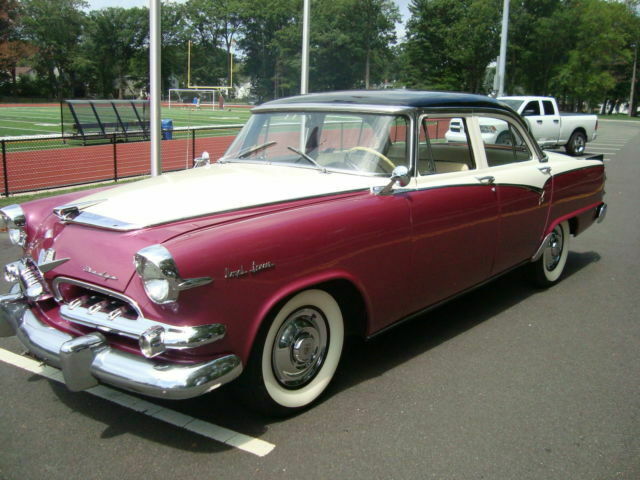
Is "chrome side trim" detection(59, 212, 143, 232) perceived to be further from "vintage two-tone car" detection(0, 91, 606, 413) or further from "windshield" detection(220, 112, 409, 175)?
"windshield" detection(220, 112, 409, 175)

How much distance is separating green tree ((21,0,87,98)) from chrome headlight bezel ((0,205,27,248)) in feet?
228

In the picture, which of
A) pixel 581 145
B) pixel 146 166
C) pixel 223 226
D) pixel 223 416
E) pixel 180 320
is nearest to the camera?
pixel 180 320

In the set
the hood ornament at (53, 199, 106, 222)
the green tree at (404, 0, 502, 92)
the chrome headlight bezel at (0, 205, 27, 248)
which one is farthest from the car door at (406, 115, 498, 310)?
the green tree at (404, 0, 502, 92)

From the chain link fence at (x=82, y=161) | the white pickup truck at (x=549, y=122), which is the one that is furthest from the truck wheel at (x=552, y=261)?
the white pickup truck at (x=549, y=122)

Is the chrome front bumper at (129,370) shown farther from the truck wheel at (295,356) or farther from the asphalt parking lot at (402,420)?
the asphalt parking lot at (402,420)

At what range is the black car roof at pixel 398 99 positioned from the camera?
13.7 feet

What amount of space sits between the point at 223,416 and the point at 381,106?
7.34ft

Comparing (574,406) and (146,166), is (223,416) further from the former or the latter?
(146,166)

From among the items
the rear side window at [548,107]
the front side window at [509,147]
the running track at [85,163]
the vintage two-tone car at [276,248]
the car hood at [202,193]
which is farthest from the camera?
the rear side window at [548,107]

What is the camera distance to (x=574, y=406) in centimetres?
356

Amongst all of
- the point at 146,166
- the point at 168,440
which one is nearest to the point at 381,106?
the point at 168,440

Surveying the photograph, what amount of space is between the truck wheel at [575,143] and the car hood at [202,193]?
17.4 m

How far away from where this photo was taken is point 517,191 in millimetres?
4805

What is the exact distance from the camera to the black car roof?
4.18 m
